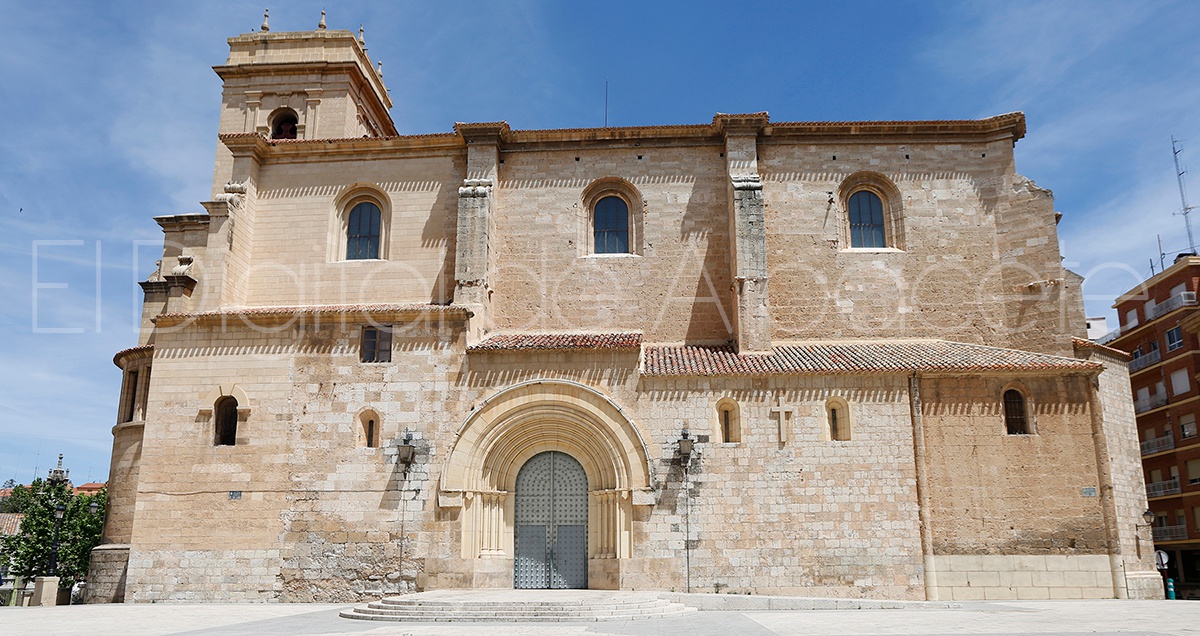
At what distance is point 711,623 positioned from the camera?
12188 mm

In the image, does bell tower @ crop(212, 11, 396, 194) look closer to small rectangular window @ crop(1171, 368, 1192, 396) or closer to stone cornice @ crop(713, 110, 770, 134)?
stone cornice @ crop(713, 110, 770, 134)

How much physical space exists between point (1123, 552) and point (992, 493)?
286cm

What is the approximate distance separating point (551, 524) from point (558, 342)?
12.6 ft

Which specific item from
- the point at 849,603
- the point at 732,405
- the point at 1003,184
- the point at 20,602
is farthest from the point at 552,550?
the point at 20,602

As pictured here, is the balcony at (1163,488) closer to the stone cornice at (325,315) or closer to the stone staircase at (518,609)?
the stone staircase at (518,609)

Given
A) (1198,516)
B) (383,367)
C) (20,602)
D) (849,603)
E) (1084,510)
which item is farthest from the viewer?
(1198,516)

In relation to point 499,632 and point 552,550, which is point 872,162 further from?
point 499,632

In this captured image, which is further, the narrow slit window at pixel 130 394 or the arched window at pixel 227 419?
the narrow slit window at pixel 130 394

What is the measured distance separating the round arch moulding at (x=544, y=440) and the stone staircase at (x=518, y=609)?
9.54 ft

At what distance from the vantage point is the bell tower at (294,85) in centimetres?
2600

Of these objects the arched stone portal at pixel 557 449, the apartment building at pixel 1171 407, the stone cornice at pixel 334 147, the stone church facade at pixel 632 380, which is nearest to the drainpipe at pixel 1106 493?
the stone church facade at pixel 632 380

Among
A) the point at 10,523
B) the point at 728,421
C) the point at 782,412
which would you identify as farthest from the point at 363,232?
the point at 10,523

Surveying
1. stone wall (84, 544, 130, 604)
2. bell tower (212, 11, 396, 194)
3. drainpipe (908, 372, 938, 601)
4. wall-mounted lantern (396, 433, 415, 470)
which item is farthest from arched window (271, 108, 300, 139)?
drainpipe (908, 372, 938, 601)

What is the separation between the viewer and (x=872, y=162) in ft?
68.3
